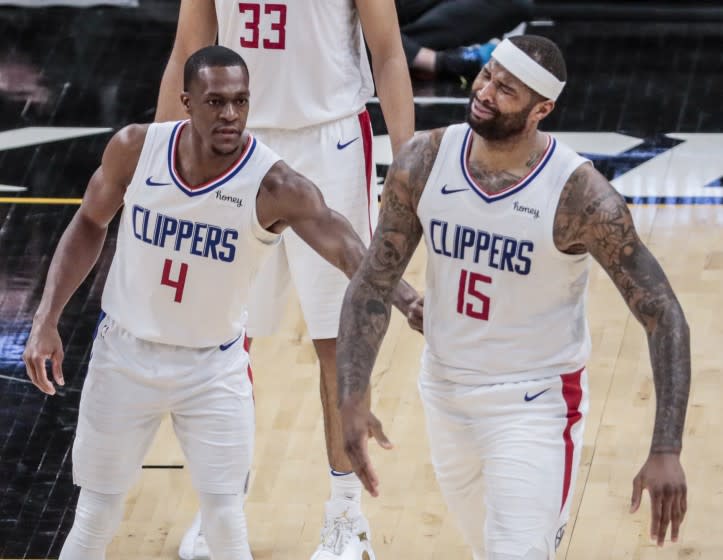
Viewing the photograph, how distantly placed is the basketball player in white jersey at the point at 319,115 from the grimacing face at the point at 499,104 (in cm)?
122

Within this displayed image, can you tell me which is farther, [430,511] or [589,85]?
[589,85]

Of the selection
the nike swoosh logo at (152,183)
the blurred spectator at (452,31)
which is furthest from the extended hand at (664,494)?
the blurred spectator at (452,31)

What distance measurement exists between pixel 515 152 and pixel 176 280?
1.06 meters

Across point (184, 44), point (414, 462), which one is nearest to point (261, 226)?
point (184, 44)

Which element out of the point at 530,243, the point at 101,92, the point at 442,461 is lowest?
the point at 101,92

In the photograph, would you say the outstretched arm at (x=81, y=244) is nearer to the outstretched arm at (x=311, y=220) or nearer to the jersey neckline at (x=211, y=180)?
the jersey neckline at (x=211, y=180)

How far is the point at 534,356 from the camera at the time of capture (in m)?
4.47

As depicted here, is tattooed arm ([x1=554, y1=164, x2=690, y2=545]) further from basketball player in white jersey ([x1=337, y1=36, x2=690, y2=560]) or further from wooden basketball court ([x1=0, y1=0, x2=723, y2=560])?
wooden basketball court ([x1=0, y1=0, x2=723, y2=560])

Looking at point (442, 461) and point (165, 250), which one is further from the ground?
point (165, 250)

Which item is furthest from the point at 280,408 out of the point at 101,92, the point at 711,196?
the point at 101,92

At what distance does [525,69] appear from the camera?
14.2 ft

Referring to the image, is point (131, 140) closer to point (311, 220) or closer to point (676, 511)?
point (311, 220)

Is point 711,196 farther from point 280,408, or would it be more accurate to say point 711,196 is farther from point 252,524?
point 252,524

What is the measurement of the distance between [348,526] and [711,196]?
13.3 feet
